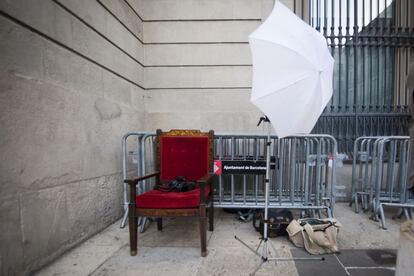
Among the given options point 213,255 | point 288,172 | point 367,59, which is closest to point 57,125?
point 213,255

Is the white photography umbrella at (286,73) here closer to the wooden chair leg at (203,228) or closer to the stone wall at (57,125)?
the wooden chair leg at (203,228)

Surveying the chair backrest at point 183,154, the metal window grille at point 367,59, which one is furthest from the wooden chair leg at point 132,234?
the metal window grille at point 367,59

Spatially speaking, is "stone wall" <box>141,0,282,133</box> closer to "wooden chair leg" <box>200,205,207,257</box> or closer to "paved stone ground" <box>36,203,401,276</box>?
"paved stone ground" <box>36,203,401,276</box>

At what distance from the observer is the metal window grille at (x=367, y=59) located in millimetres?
4617

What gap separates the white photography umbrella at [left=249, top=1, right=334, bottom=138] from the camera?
1.94m

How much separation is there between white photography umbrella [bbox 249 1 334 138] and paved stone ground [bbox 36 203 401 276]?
1370mm

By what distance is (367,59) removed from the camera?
186 inches

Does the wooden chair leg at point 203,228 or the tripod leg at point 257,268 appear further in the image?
the wooden chair leg at point 203,228

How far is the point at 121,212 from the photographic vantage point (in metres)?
3.74

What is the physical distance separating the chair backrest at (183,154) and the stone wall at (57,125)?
80 centimetres

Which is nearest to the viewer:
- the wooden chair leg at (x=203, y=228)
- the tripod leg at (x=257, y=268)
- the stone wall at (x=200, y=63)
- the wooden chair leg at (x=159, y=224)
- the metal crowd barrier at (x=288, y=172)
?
the tripod leg at (x=257, y=268)

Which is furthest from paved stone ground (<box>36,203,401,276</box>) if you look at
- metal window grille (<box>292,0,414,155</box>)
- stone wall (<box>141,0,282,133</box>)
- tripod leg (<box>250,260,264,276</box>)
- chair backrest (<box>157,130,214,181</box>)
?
stone wall (<box>141,0,282,133</box>)

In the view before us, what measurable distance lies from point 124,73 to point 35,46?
1.69 m

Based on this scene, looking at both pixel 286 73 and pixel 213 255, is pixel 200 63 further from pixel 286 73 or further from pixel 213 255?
pixel 213 255
